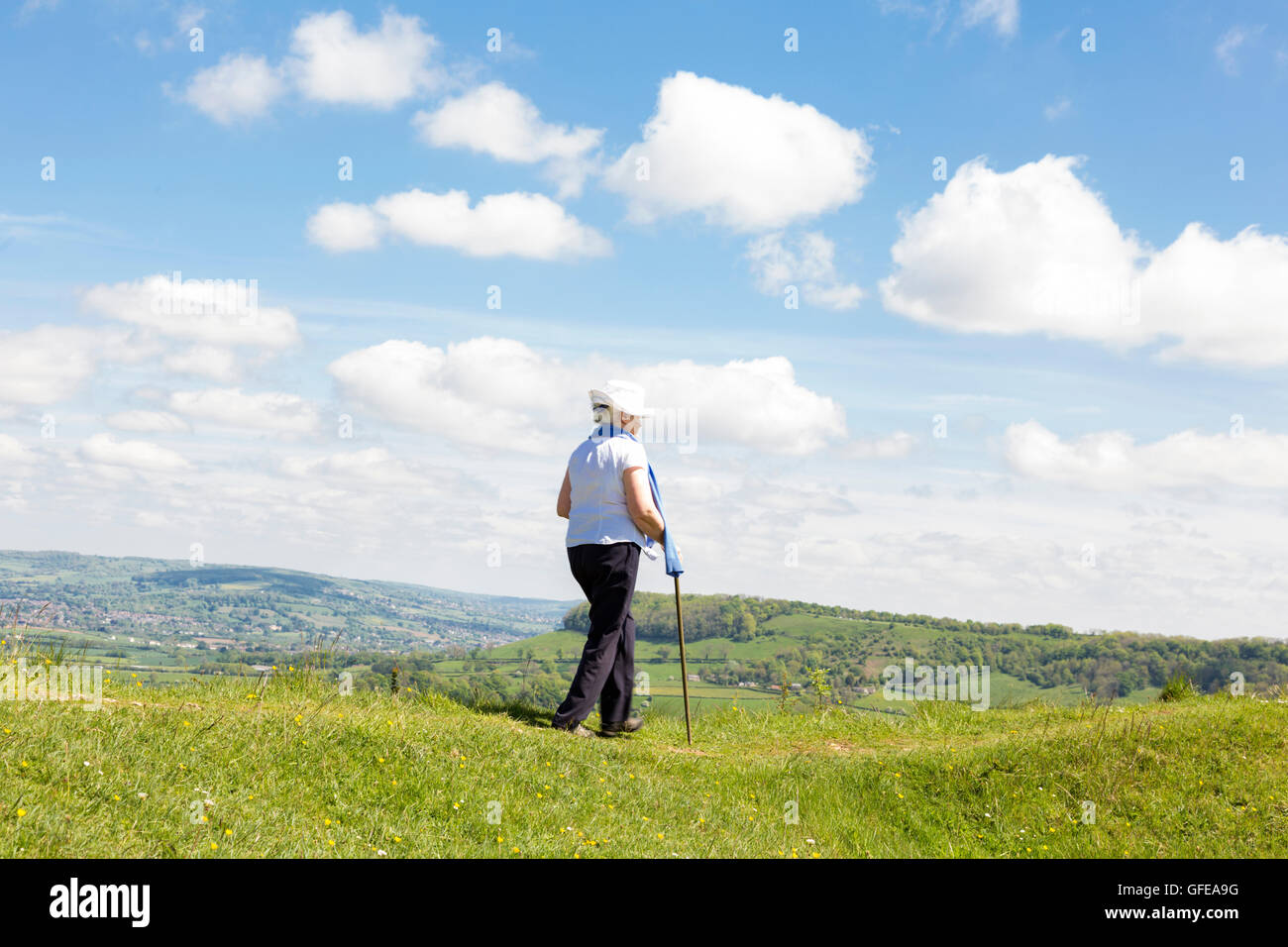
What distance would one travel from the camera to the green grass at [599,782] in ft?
17.4

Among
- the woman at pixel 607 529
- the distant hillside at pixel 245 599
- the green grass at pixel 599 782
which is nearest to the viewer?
the green grass at pixel 599 782

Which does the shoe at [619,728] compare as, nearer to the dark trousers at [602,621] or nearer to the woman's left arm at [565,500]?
the dark trousers at [602,621]

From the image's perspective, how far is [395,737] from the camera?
23.8 feet

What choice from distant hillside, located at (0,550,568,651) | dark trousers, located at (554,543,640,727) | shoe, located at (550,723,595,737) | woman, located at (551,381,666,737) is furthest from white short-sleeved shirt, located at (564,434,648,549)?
distant hillside, located at (0,550,568,651)

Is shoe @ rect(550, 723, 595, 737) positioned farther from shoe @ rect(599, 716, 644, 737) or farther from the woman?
shoe @ rect(599, 716, 644, 737)

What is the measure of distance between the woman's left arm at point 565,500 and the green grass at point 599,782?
2.15m

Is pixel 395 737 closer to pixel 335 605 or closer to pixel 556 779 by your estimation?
pixel 556 779

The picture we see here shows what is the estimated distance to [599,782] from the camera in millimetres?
7566

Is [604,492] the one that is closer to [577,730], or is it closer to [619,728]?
[577,730]

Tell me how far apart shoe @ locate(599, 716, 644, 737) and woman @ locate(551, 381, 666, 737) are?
0.33 metres

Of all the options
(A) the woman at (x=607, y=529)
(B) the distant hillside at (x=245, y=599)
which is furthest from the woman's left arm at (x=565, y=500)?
(B) the distant hillside at (x=245, y=599)

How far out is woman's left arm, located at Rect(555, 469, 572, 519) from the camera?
30.1 ft

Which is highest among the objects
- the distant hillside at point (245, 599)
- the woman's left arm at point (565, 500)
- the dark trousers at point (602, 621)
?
the woman's left arm at point (565, 500)
